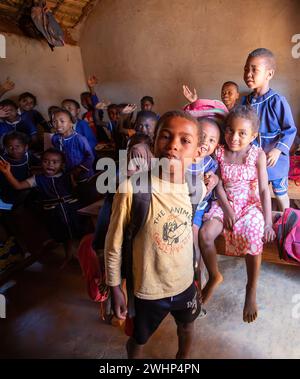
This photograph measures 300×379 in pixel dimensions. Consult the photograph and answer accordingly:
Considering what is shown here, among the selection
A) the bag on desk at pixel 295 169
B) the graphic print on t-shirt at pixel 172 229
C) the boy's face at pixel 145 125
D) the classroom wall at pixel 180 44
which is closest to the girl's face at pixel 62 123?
the boy's face at pixel 145 125

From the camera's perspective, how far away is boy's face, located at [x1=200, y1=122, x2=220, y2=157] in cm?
161

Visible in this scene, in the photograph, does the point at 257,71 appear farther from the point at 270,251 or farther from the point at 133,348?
the point at 133,348

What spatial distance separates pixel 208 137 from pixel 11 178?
1.76 meters

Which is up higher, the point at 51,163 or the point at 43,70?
the point at 43,70

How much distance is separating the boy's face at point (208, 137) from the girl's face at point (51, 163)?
Result: 4.91ft

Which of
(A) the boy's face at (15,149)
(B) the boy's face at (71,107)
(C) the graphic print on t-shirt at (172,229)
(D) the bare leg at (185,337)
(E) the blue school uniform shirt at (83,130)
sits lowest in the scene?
(D) the bare leg at (185,337)

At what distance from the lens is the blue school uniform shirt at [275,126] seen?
1876mm

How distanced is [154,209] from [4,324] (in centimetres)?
169

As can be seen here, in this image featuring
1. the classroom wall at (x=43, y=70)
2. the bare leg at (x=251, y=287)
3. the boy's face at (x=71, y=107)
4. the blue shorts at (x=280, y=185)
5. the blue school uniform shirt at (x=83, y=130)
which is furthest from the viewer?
the classroom wall at (x=43, y=70)

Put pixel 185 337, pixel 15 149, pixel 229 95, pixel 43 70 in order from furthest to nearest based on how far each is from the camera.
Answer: pixel 43 70 → pixel 229 95 → pixel 15 149 → pixel 185 337

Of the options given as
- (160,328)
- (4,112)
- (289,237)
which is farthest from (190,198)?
(4,112)

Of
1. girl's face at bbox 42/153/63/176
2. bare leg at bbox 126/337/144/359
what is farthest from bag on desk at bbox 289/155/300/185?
girl's face at bbox 42/153/63/176

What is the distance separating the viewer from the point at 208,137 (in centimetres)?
162

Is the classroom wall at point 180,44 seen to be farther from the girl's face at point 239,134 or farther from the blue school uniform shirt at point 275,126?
the girl's face at point 239,134
